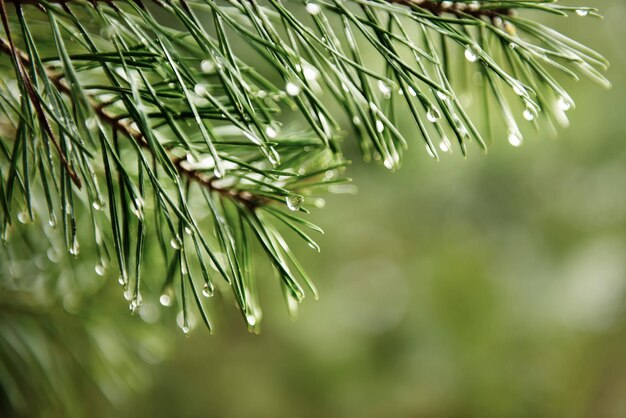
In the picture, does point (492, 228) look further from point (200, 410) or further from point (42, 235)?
point (42, 235)

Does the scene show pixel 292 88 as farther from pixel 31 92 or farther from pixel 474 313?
pixel 474 313

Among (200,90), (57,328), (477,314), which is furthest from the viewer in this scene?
(477,314)

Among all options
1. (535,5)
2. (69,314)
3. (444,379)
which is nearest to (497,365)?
(444,379)

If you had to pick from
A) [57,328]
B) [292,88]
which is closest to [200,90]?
[292,88]

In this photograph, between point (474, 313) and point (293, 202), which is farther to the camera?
point (474, 313)

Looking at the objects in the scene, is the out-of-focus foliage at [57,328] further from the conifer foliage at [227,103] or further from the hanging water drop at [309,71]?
the hanging water drop at [309,71]

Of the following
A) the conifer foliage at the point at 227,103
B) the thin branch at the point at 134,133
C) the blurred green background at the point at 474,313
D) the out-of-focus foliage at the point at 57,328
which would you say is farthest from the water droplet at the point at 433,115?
the blurred green background at the point at 474,313
